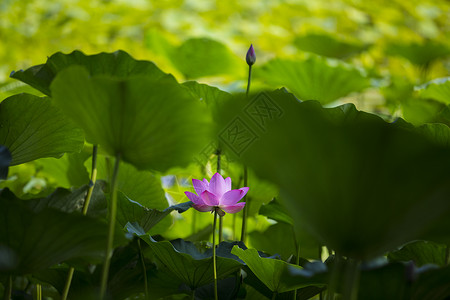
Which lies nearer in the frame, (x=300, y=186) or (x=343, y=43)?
(x=300, y=186)

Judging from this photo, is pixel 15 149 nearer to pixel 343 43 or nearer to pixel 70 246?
pixel 70 246

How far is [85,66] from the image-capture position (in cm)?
48

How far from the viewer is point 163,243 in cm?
45

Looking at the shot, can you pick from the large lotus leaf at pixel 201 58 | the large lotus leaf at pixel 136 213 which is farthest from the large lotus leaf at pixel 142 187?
the large lotus leaf at pixel 201 58

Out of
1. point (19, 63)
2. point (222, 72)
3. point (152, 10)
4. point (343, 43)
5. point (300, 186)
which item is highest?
point (152, 10)

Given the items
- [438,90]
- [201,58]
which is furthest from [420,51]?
[438,90]

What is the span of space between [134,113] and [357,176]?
Result: 0.17m

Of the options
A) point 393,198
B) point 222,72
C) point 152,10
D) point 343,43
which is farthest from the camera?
point 152,10

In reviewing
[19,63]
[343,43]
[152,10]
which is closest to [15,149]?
[343,43]

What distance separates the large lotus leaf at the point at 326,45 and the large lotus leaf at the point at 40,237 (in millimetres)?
1500

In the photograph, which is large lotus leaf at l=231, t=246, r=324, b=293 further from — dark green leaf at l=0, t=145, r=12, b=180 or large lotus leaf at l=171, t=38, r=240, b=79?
large lotus leaf at l=171, t=38, r=240, b=79

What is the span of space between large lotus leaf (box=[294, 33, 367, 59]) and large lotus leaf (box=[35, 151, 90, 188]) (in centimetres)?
121

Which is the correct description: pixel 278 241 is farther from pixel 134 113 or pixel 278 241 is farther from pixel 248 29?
pixel 248 29

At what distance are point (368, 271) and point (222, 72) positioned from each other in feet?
3.28
